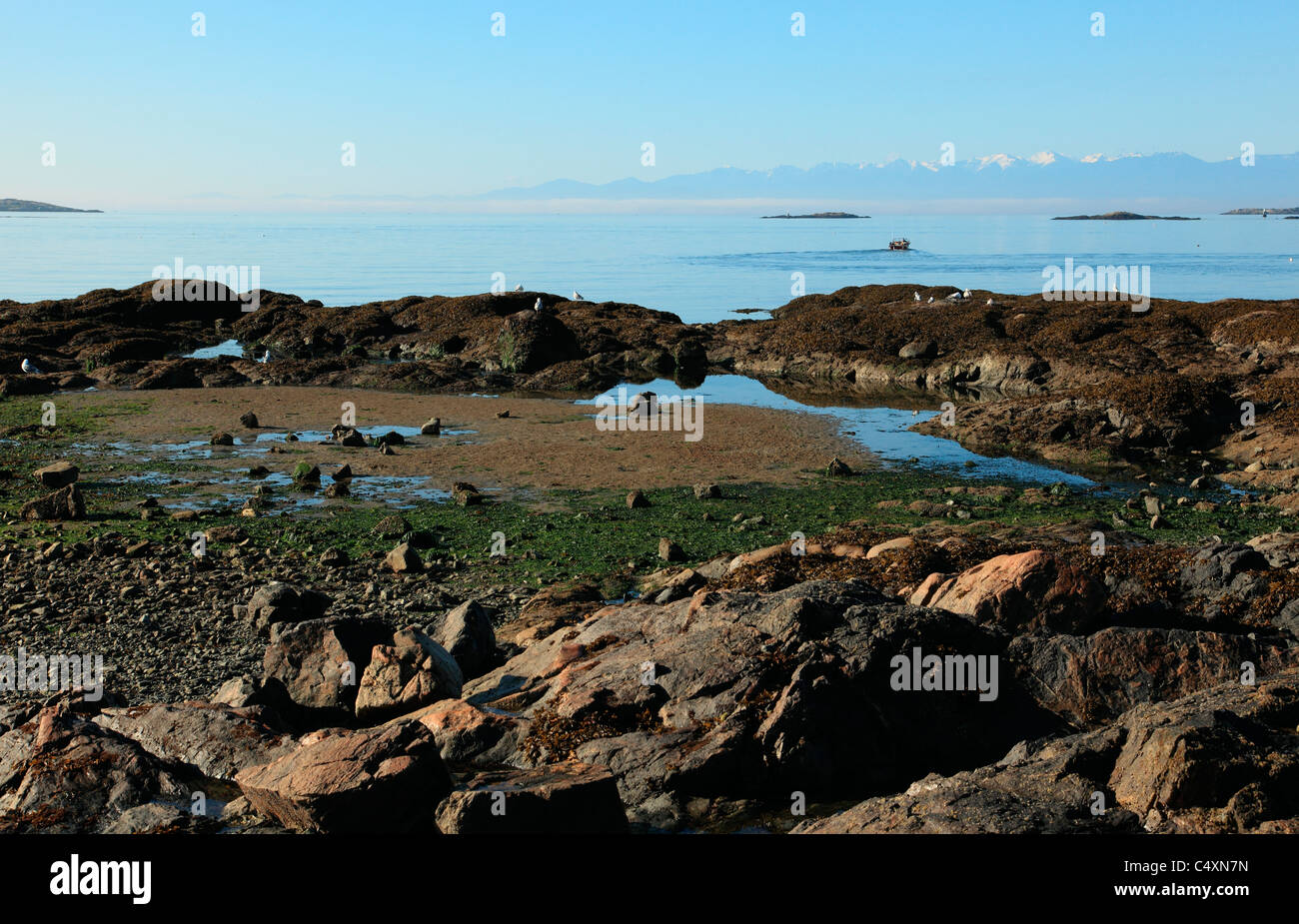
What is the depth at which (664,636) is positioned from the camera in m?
12.6

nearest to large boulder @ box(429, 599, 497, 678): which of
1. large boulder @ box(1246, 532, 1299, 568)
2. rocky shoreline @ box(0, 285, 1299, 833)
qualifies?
rocky shoreline @ box(0, 285, 1299, 833)

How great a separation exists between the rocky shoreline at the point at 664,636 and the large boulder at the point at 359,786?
0.08 ft

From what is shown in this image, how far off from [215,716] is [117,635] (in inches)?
212

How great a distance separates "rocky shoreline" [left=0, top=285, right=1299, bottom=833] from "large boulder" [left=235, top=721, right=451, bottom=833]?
3 cm

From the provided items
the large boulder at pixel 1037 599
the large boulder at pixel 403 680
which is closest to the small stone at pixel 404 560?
the large boulder at pixel 403 680

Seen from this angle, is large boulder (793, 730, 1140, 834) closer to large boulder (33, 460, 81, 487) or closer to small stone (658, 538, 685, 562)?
small stone (658, 538, 685, 562)

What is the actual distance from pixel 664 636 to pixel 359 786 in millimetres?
5066

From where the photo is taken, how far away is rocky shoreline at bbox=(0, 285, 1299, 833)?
8.50 metres

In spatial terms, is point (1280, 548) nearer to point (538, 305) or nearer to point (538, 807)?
point (538, 807)

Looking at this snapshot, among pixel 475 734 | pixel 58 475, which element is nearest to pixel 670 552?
pixel 475 734

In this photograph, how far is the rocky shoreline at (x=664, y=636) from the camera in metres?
8.50

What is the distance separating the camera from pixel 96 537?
19734mm

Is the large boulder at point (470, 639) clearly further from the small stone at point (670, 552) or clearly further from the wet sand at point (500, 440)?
the wet sand at point (500, 440)
